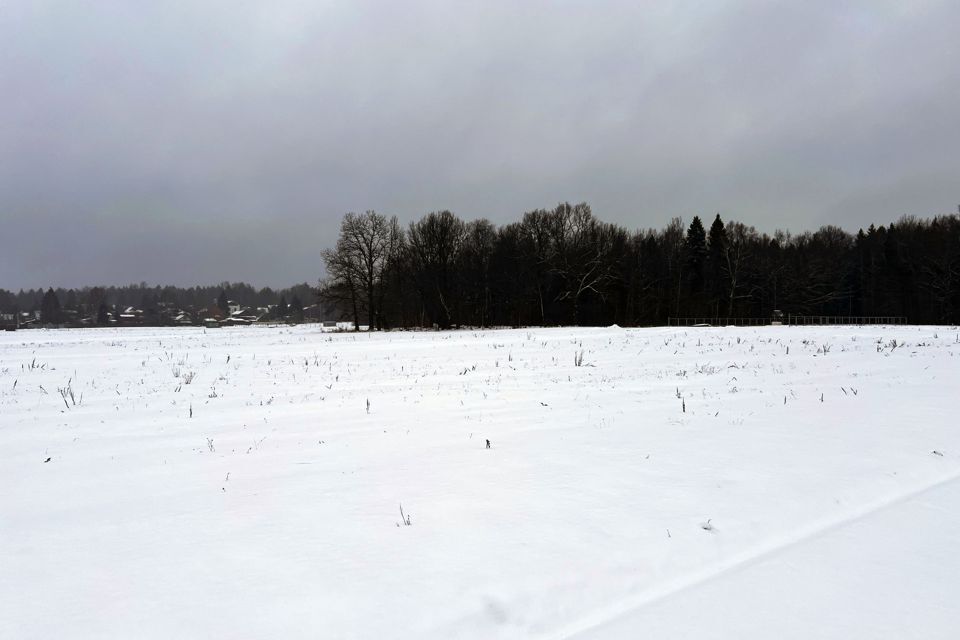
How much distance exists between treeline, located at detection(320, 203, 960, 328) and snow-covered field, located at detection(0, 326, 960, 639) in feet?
173

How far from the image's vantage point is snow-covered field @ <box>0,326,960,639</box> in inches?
121

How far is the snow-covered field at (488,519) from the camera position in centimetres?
307

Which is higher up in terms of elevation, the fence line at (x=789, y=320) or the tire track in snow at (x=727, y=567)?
the fence line at (x=789, y=320)

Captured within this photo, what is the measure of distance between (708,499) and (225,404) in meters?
8.22

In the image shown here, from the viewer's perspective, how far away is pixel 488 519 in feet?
13.8

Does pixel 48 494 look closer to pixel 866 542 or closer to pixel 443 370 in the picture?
pixel 866 542

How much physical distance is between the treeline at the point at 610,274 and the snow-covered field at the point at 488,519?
52.6m

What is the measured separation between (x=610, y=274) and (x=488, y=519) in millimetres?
61712

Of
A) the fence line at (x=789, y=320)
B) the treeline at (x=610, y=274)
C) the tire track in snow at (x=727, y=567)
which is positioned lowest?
the tire track in snow at (x=727, y=567)

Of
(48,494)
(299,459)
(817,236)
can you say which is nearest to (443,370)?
(299,459)

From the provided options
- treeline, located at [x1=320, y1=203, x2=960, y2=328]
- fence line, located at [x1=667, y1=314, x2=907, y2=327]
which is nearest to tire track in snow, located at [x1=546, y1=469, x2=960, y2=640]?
treeline, located at [x1=320, y1=203, x2=960, y2=328]

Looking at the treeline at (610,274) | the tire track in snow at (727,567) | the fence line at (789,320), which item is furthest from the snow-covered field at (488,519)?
the fence line at (789,320)

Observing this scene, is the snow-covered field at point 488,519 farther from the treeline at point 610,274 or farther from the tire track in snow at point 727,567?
the treeline at point 610,274

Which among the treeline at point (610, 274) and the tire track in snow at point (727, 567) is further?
the treeline at point (610, 274)
